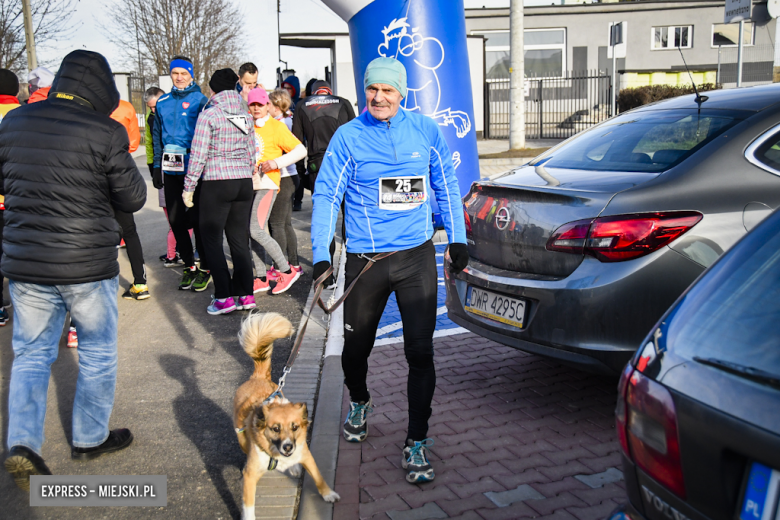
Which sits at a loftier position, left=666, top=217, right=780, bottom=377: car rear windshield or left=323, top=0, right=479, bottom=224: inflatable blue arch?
left=323, top=0, right=479, bottom=224: inflatable blue arch

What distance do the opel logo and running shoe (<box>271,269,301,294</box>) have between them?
3637 mm

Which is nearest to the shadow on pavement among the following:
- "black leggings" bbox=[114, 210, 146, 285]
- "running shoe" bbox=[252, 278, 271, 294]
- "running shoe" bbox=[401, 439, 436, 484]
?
"running shoe" bbox=[401, 439, 436, 484]

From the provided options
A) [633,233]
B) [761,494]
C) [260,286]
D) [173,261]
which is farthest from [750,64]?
[761,494]

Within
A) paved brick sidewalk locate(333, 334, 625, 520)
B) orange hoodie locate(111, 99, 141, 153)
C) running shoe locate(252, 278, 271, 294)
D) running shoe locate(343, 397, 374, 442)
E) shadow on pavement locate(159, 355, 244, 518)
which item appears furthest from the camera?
orange hoodie locate(111, 99, 141, 153)

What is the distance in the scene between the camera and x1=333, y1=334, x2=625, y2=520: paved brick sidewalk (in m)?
3.08

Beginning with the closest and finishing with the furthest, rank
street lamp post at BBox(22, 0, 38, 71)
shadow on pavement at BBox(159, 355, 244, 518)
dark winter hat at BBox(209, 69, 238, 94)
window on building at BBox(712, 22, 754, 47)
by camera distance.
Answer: shadow on pavement at BBox(159, 355, 244, 518)
dark winter hat at BBox(209, 69, 238, 94)
street lamp post at BBox(22, 0, 38, 71)
window on building at BBox(712, 22, 754, 47)

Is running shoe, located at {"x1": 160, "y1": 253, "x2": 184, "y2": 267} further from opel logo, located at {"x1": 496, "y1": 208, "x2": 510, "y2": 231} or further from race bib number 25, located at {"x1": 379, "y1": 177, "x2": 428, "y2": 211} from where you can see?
race bib number 25, located at {"x1": 379, "y1": 177, "x2": 428, "y2": 211}

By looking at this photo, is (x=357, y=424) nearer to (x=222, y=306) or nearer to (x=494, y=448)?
(x=494, y=448)

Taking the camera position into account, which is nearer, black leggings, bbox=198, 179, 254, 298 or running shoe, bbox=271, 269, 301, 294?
black leggings, bbox=198, 179, 254, 298

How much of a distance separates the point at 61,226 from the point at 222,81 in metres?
3.16

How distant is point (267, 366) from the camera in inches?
137

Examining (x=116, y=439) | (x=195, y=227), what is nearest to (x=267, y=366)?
(x=116, y=439)

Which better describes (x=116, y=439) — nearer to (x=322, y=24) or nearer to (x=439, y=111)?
(x=439, y=111)

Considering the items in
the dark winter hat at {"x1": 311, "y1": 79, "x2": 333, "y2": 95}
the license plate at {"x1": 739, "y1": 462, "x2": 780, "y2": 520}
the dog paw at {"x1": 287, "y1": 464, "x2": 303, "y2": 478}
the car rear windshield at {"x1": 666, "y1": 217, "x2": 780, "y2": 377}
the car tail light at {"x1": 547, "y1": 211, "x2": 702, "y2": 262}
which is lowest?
the dog paw at {"x1": 287, "y1": 464, "x2": 303, "y2": 478}
